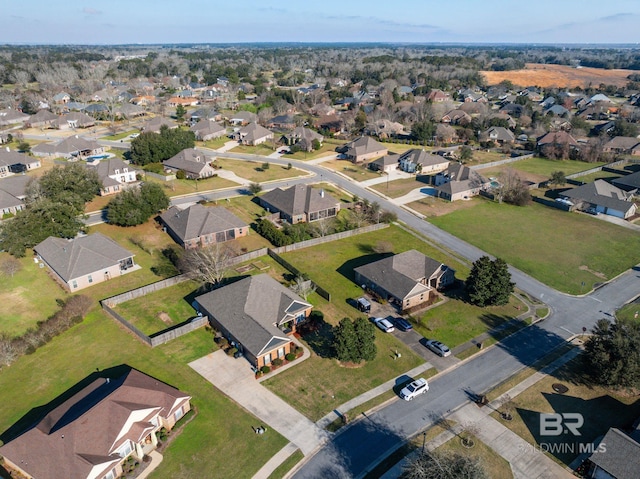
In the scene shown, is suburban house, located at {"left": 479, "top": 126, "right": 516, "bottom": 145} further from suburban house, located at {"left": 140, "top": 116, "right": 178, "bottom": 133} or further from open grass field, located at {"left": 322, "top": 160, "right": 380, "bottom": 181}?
suburban house, located at {"left": 140, "top": 116, "right": 178, "bottom": 133}

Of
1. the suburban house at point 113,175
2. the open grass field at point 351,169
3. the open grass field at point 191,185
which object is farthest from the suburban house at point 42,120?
the open grass field at point 351,169

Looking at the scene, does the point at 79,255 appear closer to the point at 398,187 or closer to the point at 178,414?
the point at 178,414

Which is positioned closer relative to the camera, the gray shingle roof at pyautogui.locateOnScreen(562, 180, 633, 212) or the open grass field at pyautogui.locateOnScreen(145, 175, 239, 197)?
the gray shingle roof at pyautogui.locateOnScreen(562, 180, 633, 212)

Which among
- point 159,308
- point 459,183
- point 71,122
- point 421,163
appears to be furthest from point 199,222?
point 71,122

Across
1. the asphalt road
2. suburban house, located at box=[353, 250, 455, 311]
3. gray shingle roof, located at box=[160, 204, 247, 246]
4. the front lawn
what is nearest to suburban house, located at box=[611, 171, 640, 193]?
the asphalt road

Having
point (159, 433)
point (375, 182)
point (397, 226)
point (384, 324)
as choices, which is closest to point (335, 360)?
point (384, 324)

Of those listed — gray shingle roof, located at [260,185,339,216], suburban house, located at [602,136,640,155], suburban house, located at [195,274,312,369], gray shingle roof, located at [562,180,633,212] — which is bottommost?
suburban house, located at [195,274,312,369]

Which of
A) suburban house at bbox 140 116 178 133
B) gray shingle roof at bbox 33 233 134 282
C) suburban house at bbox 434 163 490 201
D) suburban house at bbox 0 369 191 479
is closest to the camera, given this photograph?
suburban house at bbox 0 369 191 479
